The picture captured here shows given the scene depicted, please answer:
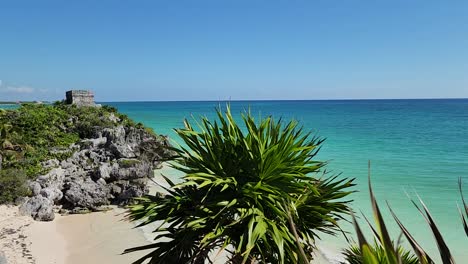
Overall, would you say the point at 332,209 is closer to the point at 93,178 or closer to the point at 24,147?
the point at 93,178

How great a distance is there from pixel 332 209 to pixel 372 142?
3395 cm

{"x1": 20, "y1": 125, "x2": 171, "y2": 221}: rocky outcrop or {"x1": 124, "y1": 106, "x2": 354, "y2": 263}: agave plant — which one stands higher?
{"x1": 124, "y1": 106, "x2": 354, "y2": 263}: agave plant

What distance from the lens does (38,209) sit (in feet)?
42.7

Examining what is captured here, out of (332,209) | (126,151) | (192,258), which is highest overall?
(332,209)

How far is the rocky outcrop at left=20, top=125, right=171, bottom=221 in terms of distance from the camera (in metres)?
13.9

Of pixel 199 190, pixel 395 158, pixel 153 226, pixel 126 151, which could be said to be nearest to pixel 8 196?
pixel 153 226

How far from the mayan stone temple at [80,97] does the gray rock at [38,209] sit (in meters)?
26.5

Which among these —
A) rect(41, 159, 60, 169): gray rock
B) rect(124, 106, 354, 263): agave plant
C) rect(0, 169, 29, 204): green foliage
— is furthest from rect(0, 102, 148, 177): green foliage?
rect(124, 106, 354, 263): agave plant

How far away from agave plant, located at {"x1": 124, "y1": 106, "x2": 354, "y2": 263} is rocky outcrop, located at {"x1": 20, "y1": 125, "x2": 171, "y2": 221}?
7444mm

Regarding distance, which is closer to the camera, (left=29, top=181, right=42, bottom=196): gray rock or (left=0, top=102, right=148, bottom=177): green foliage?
(left=29, top=181, right=42, bottom=196): gray rock

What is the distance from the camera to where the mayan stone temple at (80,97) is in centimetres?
3819

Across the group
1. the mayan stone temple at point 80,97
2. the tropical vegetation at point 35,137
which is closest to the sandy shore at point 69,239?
the tropical vegetation at point 35,137

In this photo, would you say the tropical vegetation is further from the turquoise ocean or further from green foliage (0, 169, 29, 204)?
the turquoise ocean

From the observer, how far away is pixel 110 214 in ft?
45.9
